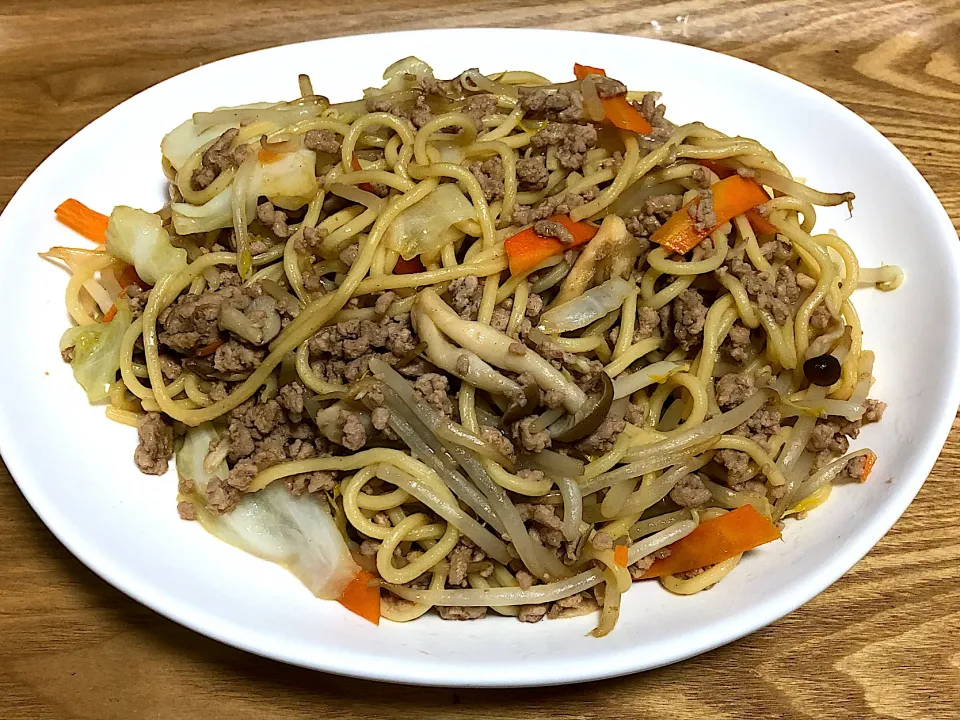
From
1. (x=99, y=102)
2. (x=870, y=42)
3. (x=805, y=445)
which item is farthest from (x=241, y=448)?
(x=870, y=42)

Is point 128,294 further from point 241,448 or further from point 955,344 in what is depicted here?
point 955,344

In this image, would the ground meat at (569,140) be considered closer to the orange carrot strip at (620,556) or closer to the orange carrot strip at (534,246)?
the orange carrot strip at (534,246)

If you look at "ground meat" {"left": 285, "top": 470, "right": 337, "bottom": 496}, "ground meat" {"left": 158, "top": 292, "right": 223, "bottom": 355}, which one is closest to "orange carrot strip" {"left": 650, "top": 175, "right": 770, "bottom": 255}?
"ground meat" {"left": 285, "top": 470, "right": 337, "bottom": 496}

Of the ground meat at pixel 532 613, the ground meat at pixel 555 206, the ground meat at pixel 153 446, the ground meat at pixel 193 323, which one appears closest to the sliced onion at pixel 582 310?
the ground meat at pixel 555 206

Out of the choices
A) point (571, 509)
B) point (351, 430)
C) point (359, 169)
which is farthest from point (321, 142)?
point (571, 509)

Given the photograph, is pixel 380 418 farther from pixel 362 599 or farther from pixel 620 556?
pixel 620 556

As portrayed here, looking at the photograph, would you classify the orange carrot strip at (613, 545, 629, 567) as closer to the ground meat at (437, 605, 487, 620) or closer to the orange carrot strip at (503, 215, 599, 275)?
the ground meat at (437, 605, 487, 620)
